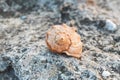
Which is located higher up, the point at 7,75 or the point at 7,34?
the point at 7,34

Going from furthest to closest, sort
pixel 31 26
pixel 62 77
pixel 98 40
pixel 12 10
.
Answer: pixel 12 10
pixel 31 26
pixel 98 40
pixel 62 77

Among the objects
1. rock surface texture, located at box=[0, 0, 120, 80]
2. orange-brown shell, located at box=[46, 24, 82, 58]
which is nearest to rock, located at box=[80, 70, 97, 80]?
rock surface texture, located at box=[0, 0, 120, 80]

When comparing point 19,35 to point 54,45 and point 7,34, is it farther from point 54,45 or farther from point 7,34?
point 54,45

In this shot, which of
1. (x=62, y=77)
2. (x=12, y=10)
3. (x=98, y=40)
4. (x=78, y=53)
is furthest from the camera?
(x=12, y=10)

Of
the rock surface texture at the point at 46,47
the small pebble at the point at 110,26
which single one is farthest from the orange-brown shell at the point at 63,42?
the small pebble at the point at 110,26

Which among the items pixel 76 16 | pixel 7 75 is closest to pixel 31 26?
pixel 76 16

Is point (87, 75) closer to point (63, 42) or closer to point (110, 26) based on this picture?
point (63, 42)

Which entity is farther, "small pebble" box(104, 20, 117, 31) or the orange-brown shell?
"small pebble" box(104, 20, 117, 31)

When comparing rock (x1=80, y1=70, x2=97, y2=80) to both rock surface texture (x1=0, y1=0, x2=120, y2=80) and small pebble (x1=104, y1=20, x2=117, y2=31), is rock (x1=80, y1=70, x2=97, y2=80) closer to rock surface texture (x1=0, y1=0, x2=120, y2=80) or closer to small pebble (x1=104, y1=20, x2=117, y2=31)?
rock surface texture (x1=0, y1=0, x2=120, y2=80)
